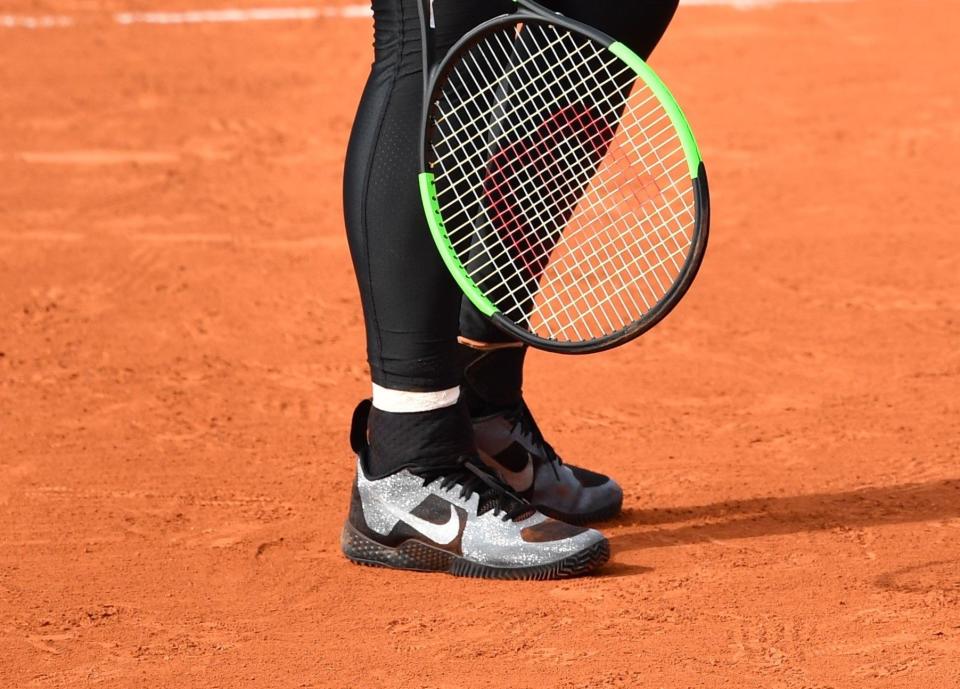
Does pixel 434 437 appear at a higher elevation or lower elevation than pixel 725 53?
higher

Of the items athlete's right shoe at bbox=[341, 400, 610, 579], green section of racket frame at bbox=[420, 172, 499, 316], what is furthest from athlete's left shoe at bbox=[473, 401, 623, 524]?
green section of racket frame at bbox=[420, 172, 499, 316]

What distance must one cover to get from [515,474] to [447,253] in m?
0.55

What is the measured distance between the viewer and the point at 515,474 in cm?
264

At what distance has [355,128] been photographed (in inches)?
92.5

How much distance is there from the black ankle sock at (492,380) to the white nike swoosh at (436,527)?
261mm

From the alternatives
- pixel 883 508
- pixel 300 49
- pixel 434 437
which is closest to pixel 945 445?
pixel 883 508

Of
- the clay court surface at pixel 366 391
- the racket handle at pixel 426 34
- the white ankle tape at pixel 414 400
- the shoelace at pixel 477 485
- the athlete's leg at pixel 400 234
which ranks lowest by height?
the clay court surface at pixel 366 391

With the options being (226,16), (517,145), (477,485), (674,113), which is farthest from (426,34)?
(226,16)

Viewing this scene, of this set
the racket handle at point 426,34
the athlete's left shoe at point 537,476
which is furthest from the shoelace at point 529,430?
the racket handle at point 426,34

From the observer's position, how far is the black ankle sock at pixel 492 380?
2.62 metres

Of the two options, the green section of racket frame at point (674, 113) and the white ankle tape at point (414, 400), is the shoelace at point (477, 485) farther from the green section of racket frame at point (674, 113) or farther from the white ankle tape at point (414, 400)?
the green section of racket frame at point (674, 113)

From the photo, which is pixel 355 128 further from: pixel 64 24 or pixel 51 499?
pixel 64 24

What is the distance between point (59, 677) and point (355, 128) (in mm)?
893

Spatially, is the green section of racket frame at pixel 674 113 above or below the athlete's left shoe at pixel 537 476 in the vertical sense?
above
